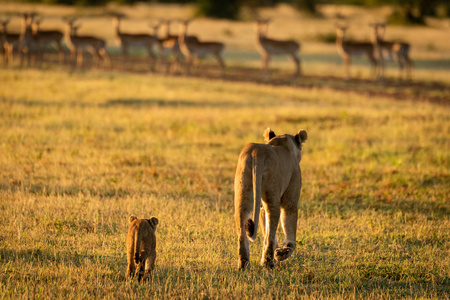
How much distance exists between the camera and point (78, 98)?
2047 cm

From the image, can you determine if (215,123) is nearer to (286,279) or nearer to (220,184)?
(220,184)

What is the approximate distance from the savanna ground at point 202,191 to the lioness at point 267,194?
0.31 meters

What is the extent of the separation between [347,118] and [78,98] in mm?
8774

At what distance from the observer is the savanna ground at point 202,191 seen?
6062 mm

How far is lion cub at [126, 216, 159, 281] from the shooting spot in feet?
18.5

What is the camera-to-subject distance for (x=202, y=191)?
32.7ft

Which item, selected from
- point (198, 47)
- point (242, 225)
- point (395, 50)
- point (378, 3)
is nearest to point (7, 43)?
point (198, 47)

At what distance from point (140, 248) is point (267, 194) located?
4.28ft

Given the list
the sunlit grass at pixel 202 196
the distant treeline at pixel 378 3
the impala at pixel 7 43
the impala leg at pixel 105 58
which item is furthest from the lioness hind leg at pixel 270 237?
the distant treeline at pixel 378 3

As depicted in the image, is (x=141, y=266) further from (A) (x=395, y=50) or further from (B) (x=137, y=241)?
(A) (x=395, y=50)

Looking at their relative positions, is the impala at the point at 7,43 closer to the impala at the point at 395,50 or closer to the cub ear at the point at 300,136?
the impala at the point at 395,50

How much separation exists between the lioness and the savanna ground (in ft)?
1.03

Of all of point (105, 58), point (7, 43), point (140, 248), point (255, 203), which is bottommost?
point (140, 248)

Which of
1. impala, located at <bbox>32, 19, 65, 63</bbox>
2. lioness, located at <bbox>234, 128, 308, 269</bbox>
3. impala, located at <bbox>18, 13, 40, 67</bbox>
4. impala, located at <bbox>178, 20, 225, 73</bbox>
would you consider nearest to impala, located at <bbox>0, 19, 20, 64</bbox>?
impala, located at <bbox>18, 13, 40, 67</bbox>
